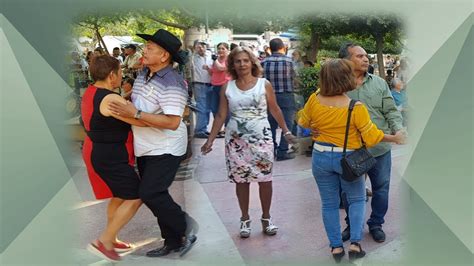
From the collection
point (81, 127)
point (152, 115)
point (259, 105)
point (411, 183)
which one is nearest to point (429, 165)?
point (411, 183)

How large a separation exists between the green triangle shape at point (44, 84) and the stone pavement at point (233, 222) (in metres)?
0.42

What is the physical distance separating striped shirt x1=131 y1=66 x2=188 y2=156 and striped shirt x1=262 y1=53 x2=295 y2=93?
1.02 meters

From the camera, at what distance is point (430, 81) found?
10.1 ft

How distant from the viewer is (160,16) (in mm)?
3209

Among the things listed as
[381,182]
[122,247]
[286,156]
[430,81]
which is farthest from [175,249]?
[430,81]

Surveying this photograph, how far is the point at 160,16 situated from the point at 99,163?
1.06m

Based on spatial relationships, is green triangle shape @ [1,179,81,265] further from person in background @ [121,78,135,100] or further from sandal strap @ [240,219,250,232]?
sandal strap @ [240,219,250,232]

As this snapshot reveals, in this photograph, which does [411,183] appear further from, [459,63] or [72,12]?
[72,12]

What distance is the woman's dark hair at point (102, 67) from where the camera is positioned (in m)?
3.10

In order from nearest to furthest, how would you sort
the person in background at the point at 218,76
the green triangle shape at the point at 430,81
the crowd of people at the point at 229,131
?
the green triangle shape at the point at 430,81
the crowd of people at the point at 229,131
the person in background at the point at 218,76

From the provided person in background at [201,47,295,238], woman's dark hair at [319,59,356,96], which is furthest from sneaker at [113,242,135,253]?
woman's dark hair at [319,59,356,96]

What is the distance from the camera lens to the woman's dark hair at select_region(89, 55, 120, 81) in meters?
3.10

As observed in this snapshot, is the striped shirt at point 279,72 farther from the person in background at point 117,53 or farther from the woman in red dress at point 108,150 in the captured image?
the woman in red dress at point 108,150

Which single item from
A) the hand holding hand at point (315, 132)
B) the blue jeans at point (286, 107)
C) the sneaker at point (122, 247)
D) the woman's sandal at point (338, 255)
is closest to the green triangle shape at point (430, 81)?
the hand holding hand at point (315, 132)
